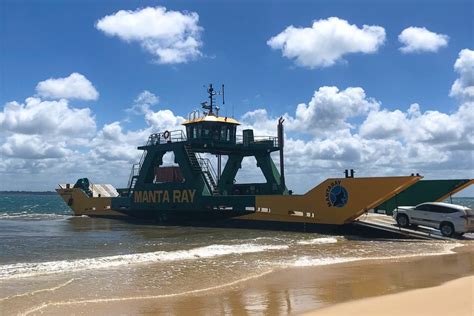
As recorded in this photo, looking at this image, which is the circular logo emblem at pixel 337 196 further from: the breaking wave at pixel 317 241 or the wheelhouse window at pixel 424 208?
the wheelhouse window at pixel 424 208

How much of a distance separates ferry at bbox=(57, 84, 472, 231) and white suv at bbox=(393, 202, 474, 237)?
1.42 m

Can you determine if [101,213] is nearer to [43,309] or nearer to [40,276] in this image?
[40,276]

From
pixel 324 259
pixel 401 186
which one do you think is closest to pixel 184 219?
pixel 401 186

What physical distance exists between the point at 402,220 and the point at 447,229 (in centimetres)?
226

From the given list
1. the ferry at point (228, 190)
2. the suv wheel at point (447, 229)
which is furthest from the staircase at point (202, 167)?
the suv wheel at point (447, 229)

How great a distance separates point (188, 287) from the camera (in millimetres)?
10602

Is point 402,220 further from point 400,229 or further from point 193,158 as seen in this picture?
point 193,158

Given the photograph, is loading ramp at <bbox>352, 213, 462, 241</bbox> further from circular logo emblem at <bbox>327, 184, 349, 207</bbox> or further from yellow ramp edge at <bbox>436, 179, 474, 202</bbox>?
yellow ramp edge at <bbox>436, 179, 474, 202</bbox>

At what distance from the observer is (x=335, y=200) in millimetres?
22422

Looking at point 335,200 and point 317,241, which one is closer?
point 317,241

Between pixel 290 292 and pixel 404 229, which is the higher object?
pixel 404 229

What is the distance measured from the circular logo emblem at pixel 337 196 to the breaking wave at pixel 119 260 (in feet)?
17.0

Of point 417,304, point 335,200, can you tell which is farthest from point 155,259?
point 335,200

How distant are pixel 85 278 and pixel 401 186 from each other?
14012mm
